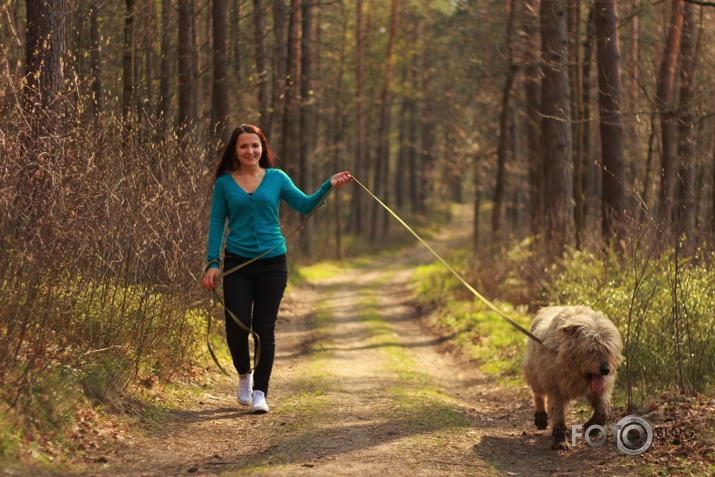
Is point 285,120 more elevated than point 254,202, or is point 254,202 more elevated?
point 285,120

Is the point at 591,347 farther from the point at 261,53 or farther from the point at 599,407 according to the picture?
the point at 261,53

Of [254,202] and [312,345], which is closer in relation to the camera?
[254,202]

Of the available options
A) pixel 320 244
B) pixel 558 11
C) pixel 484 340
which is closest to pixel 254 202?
pixel 484 340

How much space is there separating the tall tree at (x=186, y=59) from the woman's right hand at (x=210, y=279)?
7.30 meters

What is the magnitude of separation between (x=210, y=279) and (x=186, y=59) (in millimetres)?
8063

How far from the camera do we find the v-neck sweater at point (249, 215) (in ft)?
22.2

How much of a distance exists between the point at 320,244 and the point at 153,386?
23161 millimetres

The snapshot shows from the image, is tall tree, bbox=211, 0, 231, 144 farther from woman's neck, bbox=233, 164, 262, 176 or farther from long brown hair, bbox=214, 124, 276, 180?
woman's neck, bbox=233, 164, 262, 176

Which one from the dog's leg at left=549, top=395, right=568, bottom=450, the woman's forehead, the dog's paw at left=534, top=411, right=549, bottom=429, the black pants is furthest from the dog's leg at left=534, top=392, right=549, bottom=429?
the woman's forehead

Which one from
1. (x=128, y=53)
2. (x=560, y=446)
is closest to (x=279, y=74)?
(x=128, y=53)

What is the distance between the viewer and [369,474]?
5.02 meters

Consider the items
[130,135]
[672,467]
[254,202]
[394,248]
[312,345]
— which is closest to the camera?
[672,467]

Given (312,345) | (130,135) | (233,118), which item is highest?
(233,118)

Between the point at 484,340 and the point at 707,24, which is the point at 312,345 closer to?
the point at 484,340
